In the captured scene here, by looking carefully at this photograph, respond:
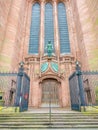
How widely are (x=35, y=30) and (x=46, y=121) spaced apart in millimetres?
12748

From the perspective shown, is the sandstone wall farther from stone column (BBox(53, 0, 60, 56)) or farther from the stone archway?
the stone archway

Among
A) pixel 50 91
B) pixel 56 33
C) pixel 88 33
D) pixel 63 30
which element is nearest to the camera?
pixel 50 91

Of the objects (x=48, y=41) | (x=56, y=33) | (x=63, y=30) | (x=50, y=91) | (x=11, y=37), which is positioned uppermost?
(x=63, y=30)

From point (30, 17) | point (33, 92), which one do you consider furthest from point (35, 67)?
point (30, 17)

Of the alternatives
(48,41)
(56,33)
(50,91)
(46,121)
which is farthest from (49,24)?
(46,121)

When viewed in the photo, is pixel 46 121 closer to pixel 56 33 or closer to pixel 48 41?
pixel 48 41

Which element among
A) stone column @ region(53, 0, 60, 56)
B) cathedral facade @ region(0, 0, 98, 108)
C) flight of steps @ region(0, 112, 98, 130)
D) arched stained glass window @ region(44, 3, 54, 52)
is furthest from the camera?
arched stained glass window @ region(44, 3, 54, 52)

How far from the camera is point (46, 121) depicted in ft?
15.6

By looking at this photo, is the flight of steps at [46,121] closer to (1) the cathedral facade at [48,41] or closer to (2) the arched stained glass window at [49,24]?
(1) the cathedral facade at [48,41]

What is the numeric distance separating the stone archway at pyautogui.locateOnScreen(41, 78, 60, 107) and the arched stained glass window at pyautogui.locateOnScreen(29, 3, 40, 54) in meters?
3.81

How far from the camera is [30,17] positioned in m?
16.7

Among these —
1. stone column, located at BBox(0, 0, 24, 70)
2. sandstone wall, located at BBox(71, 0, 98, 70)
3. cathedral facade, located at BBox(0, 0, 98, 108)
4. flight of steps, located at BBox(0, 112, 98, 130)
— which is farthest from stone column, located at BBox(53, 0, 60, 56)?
flight of steps, located at BBox(0, 112, 98, 130)

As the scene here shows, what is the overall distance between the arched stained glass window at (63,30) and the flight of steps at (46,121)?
388 inches

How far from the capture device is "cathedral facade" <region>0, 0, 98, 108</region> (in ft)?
38.7
